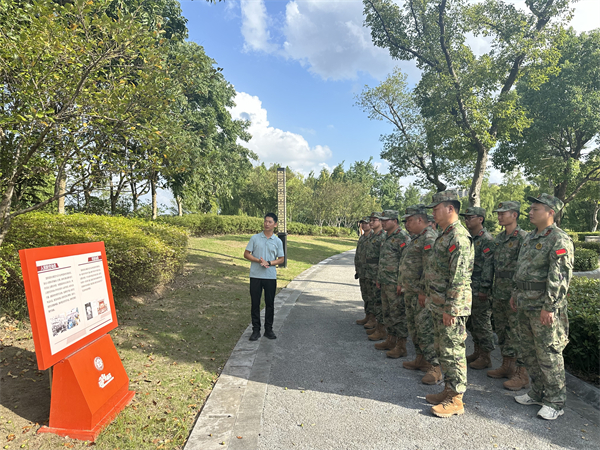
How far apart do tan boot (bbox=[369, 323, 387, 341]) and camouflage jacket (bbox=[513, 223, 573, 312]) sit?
2291 mm

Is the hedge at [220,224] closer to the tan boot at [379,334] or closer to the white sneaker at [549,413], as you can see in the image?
the tan boot at [379,334]

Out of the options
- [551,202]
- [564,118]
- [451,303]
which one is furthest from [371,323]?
[564,118]

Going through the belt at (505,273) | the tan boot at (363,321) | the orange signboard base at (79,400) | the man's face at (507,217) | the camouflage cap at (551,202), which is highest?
the camouflage cap at (551,202)

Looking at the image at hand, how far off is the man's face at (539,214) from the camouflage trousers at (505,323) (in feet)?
3.64

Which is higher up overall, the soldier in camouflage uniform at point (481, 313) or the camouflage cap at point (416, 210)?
the camouflage cap at point (416, 210)

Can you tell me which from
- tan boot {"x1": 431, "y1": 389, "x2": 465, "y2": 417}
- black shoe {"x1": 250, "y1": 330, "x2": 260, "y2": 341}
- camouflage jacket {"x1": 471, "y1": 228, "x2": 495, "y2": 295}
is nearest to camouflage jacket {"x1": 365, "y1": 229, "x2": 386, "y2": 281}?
camouflage jacket {"x1": 471, "y1": 228, "x2": 495, "y2": 295}

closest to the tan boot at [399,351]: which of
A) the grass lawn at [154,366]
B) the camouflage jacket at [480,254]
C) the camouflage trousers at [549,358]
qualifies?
the camouflage jacket at [480,254]

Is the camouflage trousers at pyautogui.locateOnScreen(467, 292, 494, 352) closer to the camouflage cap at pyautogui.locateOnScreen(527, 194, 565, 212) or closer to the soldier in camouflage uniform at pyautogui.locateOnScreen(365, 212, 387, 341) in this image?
the soldier in camouflage uniform at pyautogui.locateOnScreen(365, 212, 387, 341)

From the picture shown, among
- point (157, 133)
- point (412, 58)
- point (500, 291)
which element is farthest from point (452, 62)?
point (157, 133)

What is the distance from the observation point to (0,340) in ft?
14.5

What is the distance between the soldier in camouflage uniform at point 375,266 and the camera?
5.58 m

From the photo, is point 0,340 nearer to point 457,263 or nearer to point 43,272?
point 43,272

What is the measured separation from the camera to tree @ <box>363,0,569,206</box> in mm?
10789

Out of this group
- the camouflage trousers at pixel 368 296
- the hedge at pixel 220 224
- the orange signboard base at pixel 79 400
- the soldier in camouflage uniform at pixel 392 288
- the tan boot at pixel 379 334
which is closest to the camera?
the orange signboard base at pixel 79 400
